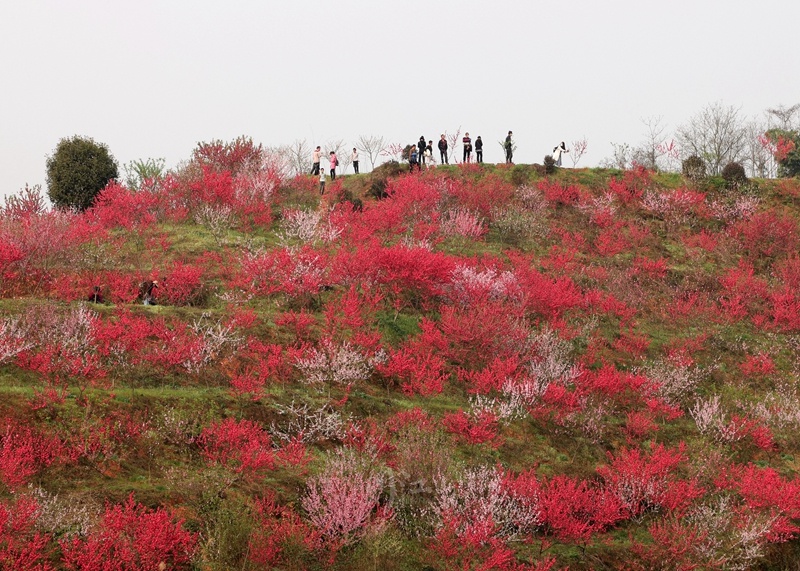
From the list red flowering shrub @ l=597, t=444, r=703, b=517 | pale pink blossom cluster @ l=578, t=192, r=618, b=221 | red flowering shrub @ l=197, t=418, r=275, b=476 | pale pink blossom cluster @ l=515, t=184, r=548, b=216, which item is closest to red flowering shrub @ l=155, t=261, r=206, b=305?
red flowering shrub @ l=197, t=418, r=275, b=476

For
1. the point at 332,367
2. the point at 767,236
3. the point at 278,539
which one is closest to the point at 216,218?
the point at 332,367

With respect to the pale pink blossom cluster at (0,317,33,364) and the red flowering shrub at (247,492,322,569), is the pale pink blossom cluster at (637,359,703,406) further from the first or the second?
the pale pink blossom cluster at (0,317,33,364)

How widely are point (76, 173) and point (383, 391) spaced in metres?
19.3

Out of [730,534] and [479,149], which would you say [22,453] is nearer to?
[730,534]

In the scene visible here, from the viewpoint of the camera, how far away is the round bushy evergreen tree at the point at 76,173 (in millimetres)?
Answer: 28328

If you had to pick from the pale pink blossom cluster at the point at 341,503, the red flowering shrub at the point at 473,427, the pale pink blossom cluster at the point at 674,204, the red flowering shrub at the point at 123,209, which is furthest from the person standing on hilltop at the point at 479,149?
the pale pink blossom cluster at the point at 341,503

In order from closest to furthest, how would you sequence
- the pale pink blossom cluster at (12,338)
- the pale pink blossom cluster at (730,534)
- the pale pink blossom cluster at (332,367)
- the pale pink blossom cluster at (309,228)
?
the pale pink blossom cluster at (730,534) < the pale pink blossom cluster at (12,338) < the pale pink blossom cluster at (332,367) < the pale pink blossom cluster at (309,228)

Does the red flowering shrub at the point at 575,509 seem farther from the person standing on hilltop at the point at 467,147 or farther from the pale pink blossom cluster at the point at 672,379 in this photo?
the person standing on hilltop at the point at 467,147

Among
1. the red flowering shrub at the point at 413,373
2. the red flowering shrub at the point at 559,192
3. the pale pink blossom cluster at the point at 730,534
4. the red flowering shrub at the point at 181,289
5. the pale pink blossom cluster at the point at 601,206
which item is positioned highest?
the red flowering shrub at the point at 559,192

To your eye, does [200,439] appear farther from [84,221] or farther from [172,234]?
[84,221]

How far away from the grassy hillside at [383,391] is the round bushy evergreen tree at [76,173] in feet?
9.03

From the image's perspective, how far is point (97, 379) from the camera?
1259 cm

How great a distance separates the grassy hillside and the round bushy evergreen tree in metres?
2.75

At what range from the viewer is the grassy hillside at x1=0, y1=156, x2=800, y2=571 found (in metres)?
9.88
